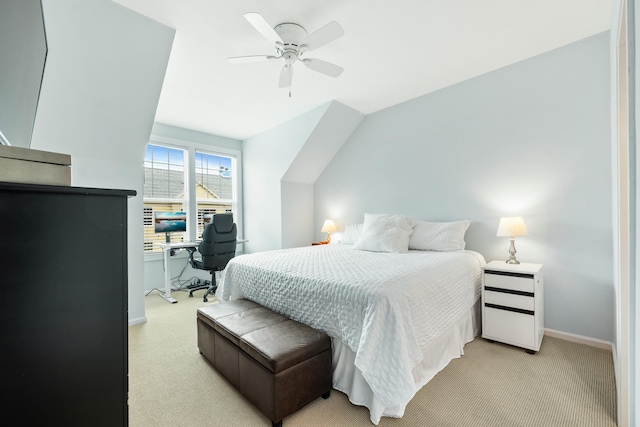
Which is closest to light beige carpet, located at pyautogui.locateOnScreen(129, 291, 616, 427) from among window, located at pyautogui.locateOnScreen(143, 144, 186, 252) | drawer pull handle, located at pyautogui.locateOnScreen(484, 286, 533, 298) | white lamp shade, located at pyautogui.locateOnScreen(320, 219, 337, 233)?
drawer pull handle, located at pyautogui.locateOnScreen(484, 286, 533, 298)

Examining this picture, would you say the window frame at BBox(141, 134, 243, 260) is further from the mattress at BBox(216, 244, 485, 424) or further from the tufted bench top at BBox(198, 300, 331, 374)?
the tufted bench top at BBox(198, 300, 331, 374)

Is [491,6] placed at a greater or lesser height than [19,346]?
greater

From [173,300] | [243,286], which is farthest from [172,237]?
[243,286]

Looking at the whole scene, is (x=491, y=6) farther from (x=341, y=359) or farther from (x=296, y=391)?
(x=296, y=391)

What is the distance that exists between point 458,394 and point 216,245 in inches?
120

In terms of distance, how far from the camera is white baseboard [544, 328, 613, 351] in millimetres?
2223

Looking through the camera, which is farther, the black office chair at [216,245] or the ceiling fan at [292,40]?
the black office chair at [216,245]

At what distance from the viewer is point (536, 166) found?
2.59 metres

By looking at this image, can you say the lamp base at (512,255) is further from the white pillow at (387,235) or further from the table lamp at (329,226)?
the table lamp at (329,226)

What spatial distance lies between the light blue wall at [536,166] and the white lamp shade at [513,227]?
28 cm

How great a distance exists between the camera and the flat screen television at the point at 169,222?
4.05m

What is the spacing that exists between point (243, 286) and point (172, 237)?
261 cm

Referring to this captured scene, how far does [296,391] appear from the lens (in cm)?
149

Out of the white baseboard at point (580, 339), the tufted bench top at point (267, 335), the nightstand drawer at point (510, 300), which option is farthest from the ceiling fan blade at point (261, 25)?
the white baseboard at point (580, 339)
